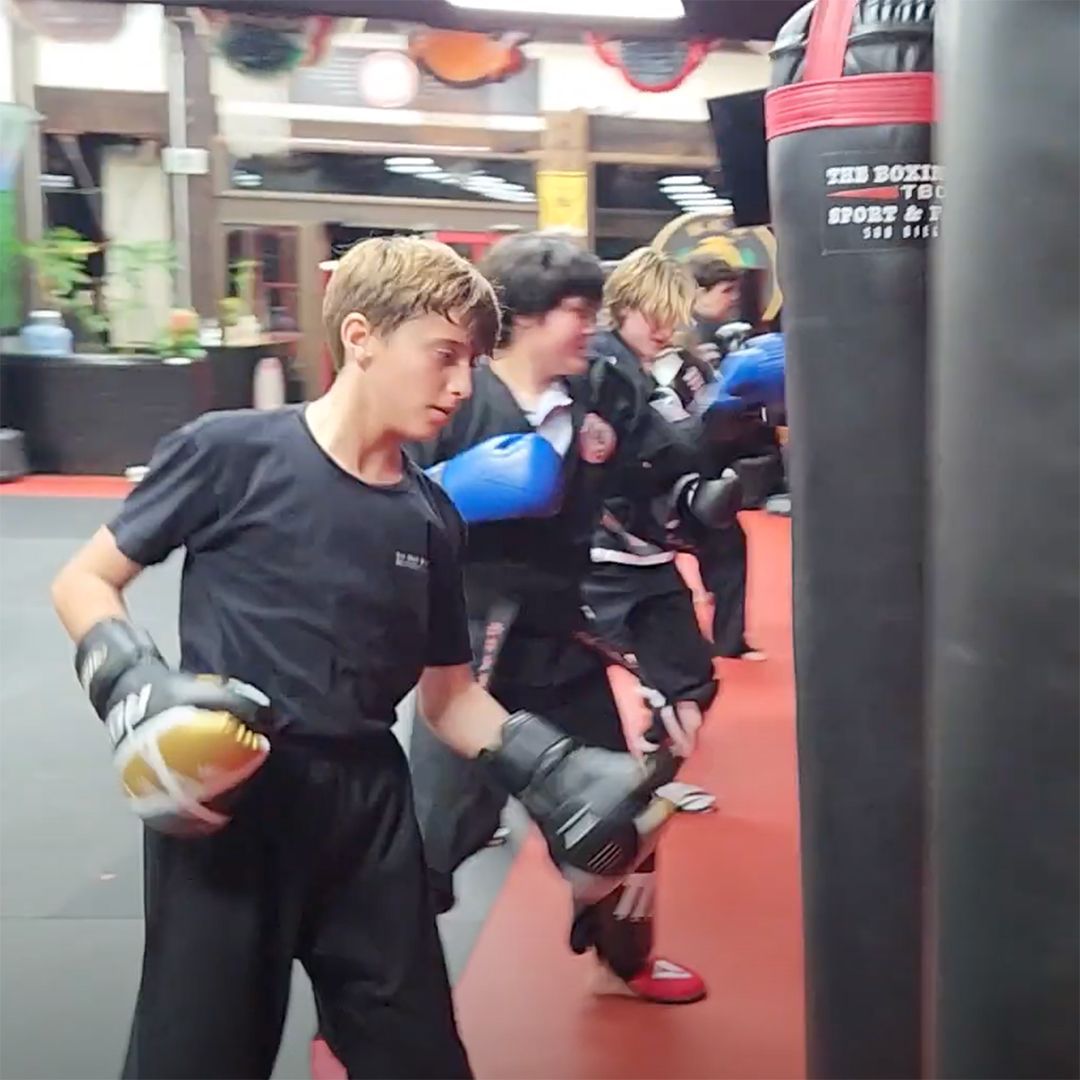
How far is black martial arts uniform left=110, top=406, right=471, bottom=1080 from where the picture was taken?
4.88 feet

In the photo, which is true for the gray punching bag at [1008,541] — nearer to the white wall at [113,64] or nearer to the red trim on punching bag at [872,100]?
the red trim on punching bag at [872,100]

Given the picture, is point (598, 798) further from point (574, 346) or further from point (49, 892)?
point (49, 892)

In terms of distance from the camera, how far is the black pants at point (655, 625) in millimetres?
3178

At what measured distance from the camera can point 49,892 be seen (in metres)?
2.81

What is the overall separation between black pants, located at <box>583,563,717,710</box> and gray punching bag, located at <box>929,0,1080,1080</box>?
89.1 inches

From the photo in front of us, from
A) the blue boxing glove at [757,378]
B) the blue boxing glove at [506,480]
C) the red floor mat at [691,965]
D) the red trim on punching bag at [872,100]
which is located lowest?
the red floor mat at [691,965]

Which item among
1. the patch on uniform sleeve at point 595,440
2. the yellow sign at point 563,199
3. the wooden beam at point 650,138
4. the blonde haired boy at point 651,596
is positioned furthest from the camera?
the wooden beam at point 650,138

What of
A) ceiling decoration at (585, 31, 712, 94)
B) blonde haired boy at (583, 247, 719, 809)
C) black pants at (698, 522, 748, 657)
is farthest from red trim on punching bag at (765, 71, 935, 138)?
ceiling decoration at (585, 31, 712, 94)

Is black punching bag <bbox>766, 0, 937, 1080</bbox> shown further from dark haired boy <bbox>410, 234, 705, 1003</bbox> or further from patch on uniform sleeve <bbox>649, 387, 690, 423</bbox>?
patch on uniform sleeve <bbox>649, 387, 690, 423</bbox>

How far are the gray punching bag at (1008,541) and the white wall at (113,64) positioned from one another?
9.65 meters

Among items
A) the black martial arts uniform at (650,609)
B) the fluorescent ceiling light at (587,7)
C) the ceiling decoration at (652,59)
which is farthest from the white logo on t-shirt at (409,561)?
the ceiling decoration at (652,59)

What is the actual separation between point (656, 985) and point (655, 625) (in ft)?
3.22

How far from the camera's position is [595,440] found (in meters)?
2.38

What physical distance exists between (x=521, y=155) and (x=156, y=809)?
9.10 metres
